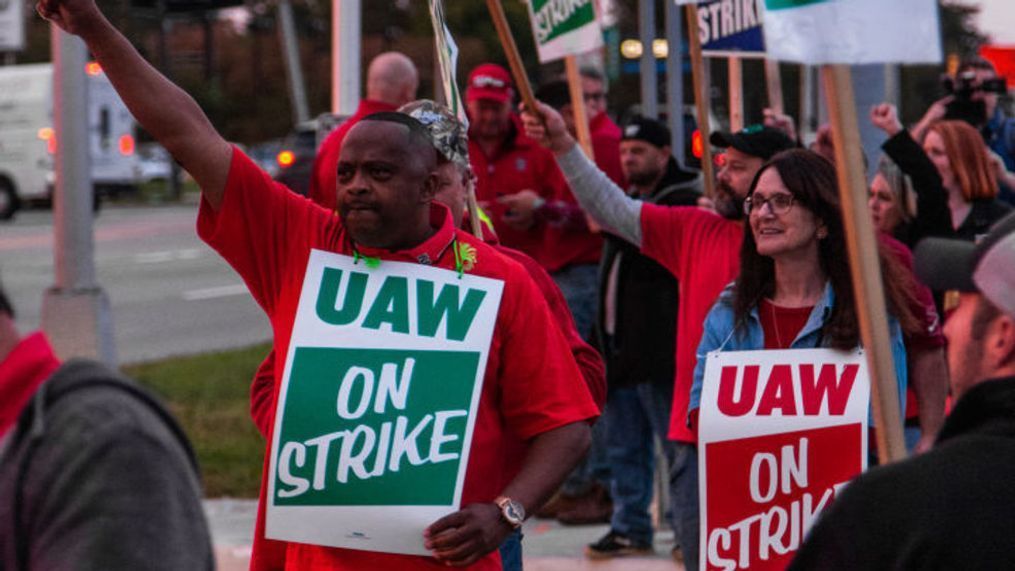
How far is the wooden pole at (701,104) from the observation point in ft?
23.8

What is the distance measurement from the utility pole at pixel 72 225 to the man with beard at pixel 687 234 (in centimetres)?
415

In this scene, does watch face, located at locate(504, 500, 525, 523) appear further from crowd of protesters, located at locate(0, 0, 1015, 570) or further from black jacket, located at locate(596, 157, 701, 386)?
black jacket, located at locate(596, 157, 701, 386)

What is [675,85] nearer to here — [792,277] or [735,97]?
[735,97]

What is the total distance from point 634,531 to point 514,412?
4.17 meters

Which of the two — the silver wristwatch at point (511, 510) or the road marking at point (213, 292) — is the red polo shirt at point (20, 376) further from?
the road marking at point (213, 292)

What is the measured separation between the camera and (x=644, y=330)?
802 centimetres

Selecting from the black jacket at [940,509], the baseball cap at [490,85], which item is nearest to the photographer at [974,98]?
the baseball cap at [490,85]

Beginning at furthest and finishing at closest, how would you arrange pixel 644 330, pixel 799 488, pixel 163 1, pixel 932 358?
pixel 163 1, pixel 644 330, pixel 932 358, pixel 799 488

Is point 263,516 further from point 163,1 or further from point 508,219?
point 163,1

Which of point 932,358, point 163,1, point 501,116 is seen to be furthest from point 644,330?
point 163,1

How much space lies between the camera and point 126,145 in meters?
41.0

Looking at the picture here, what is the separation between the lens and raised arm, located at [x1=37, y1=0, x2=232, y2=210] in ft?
12.7

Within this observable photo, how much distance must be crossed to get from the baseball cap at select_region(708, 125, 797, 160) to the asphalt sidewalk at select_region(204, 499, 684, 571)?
249 cm

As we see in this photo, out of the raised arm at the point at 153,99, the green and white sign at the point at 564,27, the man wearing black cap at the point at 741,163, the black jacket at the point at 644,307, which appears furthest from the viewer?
the black jacket at the point at 644,307
